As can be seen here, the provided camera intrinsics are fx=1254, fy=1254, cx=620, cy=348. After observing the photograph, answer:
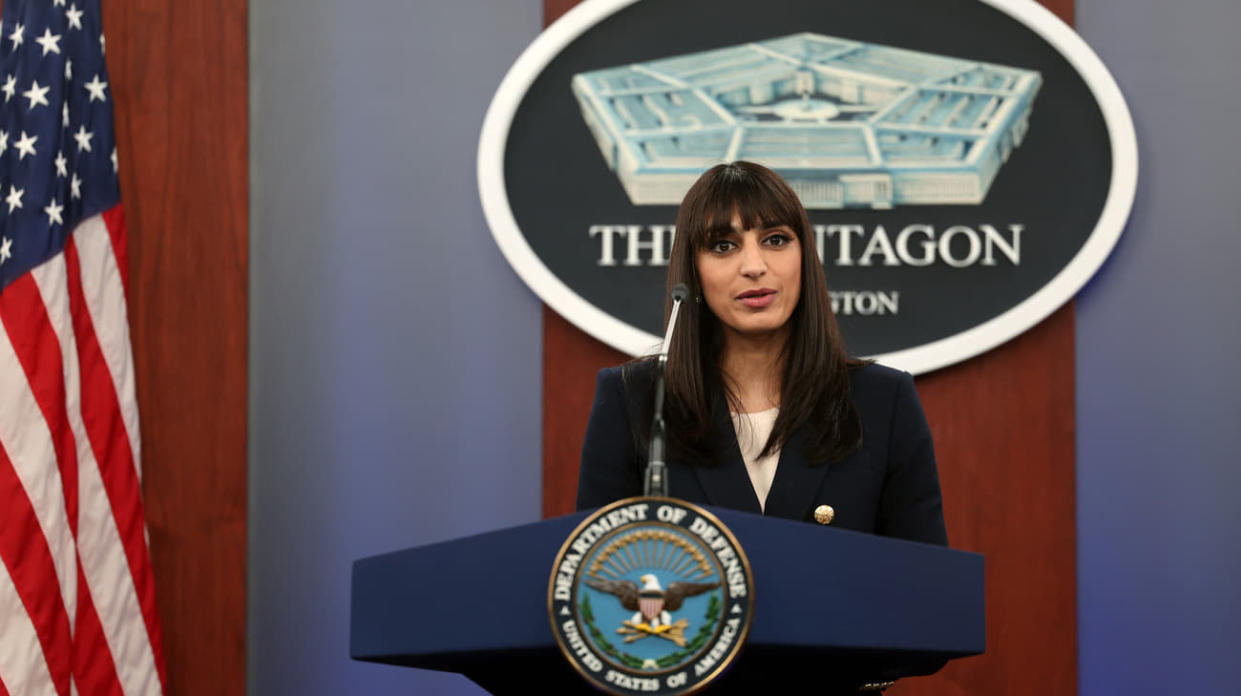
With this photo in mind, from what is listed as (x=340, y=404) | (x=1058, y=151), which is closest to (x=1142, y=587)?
(x=1058, y=151)

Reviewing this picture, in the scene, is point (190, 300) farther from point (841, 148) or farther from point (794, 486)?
point (794, 486)

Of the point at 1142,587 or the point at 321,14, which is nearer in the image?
the point at 1142,587

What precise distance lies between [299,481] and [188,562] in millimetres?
308

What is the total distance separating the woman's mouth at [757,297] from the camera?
1640mm

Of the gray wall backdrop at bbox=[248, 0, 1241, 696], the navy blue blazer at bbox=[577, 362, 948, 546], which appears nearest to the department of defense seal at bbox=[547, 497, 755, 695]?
the navy blue blazer at bbox=[577, 362, 948, 546]

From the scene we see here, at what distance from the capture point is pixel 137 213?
9.46ft

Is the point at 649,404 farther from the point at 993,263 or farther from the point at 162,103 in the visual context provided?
the point at 162,103

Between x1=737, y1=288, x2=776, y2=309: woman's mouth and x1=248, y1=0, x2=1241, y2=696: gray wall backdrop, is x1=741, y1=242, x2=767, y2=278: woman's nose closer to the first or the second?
x1=737, y1=288, x2=776, y2=309: woman's mouth

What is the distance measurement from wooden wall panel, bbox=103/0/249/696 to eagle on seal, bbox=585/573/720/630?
6.57 feet

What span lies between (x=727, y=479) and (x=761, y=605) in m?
0.54

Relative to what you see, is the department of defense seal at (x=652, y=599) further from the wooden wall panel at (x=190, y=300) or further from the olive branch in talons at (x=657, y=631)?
the wooden wall panel at (x=190, y=300)

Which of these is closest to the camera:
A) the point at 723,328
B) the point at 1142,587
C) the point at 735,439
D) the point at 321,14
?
the point at 735,439

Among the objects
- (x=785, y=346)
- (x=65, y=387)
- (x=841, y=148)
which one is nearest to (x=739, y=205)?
(x=785, y=346)

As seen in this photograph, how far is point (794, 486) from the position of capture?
162cm
